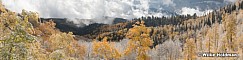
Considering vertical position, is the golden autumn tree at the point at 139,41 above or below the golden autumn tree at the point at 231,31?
above

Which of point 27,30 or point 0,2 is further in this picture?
point 0,2

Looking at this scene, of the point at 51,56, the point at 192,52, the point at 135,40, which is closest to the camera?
the point at 51,56

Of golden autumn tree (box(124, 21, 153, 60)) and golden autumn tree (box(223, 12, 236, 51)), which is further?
golden autumn tree (box(223, 12, 236, 51))

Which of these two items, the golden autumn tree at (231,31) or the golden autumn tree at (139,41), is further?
the golden autumn tree at (231,31)

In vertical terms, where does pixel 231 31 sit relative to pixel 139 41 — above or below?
below

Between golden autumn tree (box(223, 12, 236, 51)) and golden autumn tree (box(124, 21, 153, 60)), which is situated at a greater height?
golden autumn tree (box(124, 21, 153, 60))

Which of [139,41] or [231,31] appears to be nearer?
[139,41]

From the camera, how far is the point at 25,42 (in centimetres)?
1433

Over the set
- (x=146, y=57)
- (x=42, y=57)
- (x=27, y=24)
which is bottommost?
(x=146, y=57)

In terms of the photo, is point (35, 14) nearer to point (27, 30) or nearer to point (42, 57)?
point (27, 30)

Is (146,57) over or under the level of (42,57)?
under

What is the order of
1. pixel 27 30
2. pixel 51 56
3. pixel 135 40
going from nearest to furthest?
pixel 27 30 < pixel 51 56 < pixel 135 40

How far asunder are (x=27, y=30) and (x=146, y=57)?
27.1 m

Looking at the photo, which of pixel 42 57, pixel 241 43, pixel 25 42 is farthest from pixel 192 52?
pixel 25 42
